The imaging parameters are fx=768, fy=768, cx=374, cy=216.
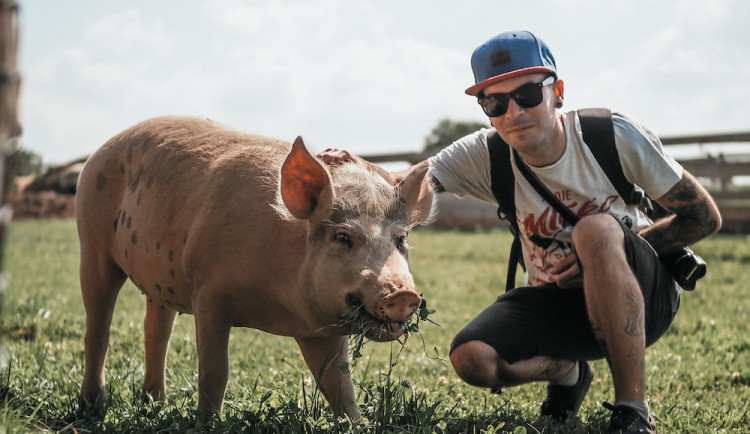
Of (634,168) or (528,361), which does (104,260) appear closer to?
(528,361)

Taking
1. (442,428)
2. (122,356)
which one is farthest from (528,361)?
(122,356)

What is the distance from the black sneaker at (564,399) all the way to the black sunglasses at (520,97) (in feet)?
4.83

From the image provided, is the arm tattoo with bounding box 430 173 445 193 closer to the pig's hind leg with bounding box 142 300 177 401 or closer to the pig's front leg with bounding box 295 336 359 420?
the pig's front leg with bounding box 295 336 359 420

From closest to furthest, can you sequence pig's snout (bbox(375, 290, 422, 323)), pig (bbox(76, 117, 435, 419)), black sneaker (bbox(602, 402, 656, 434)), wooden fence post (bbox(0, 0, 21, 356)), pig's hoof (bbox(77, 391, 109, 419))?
wooden fence post (bbox(0, 0, 21, 356)) → pig's snout (bbox(375, 290, 422, 323)) → pig (bbox(76, 117, 435, 419)) → black sneaker (bbox(602, 402, 656, 434)) → pig's hoof (bbox(77, 391, 109, 419))

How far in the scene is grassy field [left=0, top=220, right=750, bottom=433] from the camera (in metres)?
3.52

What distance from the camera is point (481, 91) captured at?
149 inches

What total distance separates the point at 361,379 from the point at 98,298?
1.62 metres

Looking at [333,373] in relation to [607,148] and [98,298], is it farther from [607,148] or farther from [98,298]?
[607,148]

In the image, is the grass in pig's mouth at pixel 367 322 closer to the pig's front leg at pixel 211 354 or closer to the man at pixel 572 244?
the man at pixel 572 244

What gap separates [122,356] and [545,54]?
3.31 metres

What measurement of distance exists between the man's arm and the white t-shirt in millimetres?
71

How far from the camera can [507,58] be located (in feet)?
12.1

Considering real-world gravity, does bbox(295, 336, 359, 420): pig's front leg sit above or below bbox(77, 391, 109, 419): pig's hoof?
above

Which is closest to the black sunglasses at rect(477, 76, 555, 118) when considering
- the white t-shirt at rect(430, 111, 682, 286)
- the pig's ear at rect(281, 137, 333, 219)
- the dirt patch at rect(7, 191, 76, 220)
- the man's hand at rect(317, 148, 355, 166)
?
the white t-shirt at rect(430, 111, 682, 286)
